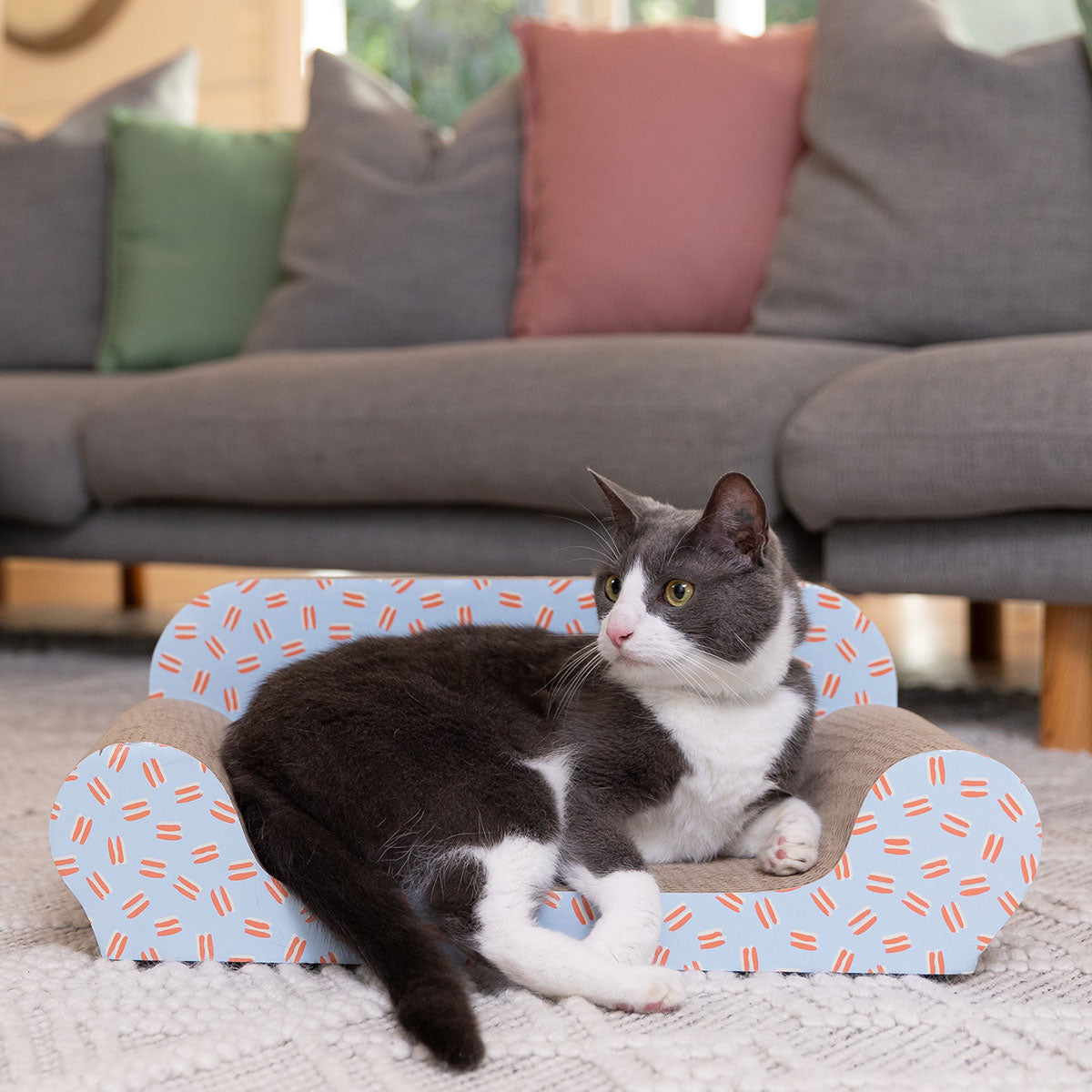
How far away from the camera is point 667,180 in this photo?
224 centimetres

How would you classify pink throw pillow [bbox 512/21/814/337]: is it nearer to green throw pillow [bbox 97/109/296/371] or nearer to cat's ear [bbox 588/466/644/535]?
green throw pillow [bbox 97/109/296/371]

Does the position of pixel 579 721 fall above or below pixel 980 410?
below

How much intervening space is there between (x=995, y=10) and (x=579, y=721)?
1851 mm

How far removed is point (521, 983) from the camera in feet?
2.89

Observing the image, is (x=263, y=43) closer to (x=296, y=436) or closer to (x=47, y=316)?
(x=47, y=316)

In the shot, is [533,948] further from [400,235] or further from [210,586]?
[210,586]

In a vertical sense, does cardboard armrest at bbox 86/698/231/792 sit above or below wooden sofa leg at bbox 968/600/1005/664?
above

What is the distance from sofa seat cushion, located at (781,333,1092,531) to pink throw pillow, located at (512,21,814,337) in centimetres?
65

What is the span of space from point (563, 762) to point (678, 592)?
0.17 metres

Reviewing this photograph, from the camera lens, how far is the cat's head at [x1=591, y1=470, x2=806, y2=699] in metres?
0.97

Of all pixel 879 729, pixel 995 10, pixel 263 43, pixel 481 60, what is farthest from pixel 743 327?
pixel 263 43

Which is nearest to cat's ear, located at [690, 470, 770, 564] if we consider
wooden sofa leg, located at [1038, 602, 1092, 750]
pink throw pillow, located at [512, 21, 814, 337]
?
wooden sofa leg, located at [1038, 602, 1092, 750]

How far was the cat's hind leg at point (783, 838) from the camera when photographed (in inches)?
38.9

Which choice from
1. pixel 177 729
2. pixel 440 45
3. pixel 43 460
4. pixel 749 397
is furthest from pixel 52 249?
pixel 177 729
